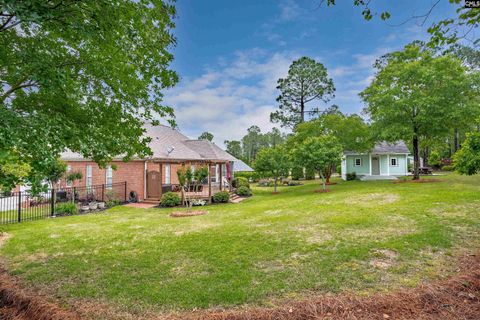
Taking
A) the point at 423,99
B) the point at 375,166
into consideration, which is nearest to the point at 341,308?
the point at 423,99

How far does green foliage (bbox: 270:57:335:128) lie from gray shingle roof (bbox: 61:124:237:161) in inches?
599

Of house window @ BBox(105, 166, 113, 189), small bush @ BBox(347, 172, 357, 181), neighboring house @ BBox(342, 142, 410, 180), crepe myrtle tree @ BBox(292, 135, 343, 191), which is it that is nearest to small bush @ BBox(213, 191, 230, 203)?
crepe myrtle tree @ BBox(292, 135, 343, 191)

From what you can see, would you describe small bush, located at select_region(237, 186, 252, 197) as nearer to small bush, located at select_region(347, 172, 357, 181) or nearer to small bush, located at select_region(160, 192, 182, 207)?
small bush, located at select_region(160, 192, 182, 207)

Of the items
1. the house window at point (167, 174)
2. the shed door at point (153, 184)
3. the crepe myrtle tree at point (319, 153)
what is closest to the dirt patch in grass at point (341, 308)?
the shed door at point (153, 184)

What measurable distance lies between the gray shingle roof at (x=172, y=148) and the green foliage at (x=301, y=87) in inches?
599

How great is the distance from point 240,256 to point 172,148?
15570 millimetres

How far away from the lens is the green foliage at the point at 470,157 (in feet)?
33.5

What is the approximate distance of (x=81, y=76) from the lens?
4988 millimetres

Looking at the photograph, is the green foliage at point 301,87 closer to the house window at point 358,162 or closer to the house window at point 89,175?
the house window at point 358,162

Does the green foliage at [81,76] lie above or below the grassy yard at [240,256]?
above

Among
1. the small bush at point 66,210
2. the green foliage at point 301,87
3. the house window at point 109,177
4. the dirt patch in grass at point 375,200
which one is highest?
the green foliage at point 301,87

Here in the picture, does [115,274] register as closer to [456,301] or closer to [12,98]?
[12,98]

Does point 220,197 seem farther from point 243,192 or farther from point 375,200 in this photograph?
point 375,200

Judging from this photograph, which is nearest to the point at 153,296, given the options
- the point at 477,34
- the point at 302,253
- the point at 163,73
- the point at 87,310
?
the point at 87,310
